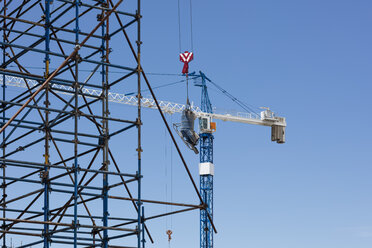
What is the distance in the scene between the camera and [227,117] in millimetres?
123250

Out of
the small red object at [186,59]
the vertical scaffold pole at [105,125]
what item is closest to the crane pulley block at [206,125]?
the small red object at [186,59]

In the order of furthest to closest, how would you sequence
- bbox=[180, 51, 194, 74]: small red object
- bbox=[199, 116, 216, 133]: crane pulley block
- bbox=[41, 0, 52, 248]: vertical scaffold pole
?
bbox=[199, 116, 216, 133]: crane pulley block → bbox=[180, 51, 194, 74]: small red object → bbox=[41, 0, 52, 248]: vertical scaffold pole

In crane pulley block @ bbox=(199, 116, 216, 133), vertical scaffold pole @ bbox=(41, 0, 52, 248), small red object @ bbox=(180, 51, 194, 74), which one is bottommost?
vertical scaffold pole @ bbox=(41, 0, 52, 248)

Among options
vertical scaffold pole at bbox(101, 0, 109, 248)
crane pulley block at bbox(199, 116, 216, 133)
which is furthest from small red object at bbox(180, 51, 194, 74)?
vertical scaffold pole at bbox(101, 0, 109, 248)

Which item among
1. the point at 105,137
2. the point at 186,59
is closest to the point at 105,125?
the point at 105,137

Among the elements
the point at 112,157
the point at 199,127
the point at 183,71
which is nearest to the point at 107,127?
the point at 112,157

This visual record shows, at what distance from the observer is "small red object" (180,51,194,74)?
109200 mm

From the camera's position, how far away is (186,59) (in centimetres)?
11019

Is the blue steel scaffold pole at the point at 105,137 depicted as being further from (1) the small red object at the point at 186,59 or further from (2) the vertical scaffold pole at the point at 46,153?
(1) the small red object at the point at 186,59

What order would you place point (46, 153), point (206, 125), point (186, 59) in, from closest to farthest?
point (46, 153), point (186, 59), point (206, 125)

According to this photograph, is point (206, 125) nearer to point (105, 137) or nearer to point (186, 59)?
point (186, 59)

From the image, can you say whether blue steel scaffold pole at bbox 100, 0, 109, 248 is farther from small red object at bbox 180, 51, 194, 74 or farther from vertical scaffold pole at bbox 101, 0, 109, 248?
small red object at bbox 180, 51, 194, 74

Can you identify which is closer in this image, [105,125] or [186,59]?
[105,125]

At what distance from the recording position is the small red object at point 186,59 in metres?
109
